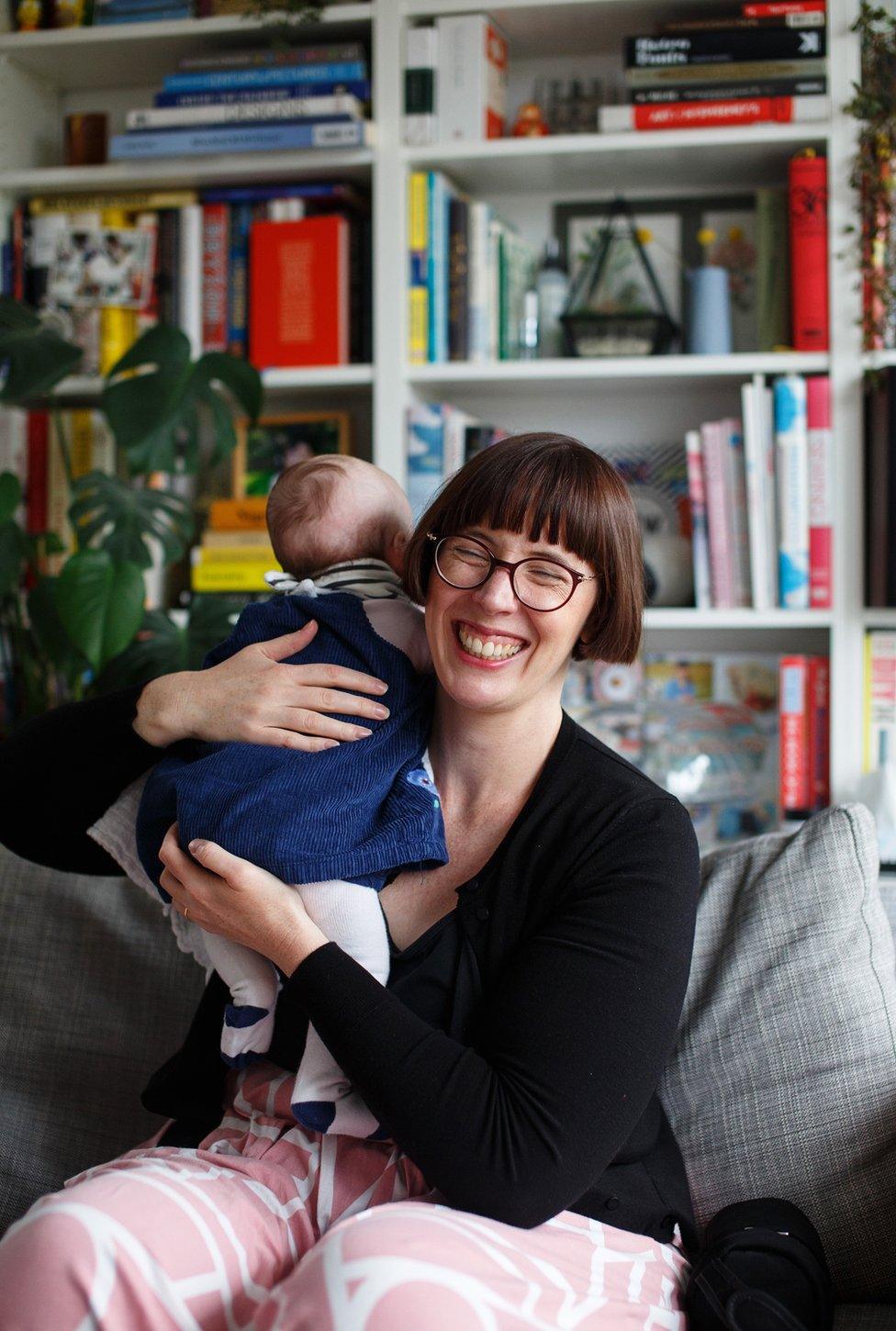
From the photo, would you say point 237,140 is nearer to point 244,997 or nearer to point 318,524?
point 318,524

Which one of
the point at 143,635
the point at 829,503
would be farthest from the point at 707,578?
the point at 143,635

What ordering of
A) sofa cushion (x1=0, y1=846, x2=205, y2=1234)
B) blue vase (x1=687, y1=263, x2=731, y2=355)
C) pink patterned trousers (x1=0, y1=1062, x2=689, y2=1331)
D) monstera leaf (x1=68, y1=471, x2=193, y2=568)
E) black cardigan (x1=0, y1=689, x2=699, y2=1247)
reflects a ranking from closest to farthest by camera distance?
pink patterned trousers (x1=0, y1=1062, x2=689, y2=1331) → black cardigan (x1=0, y1=689, x2=699, y2=1247) → sofa cushion (x1=0, y1=846, x2=205, y2=1234) → monstera leaf (x1=68, y1=471, x2=193, y2=568) → blue vase (x1=687, y1=263, x2=731, y2=355)

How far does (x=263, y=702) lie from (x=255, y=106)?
1622mm

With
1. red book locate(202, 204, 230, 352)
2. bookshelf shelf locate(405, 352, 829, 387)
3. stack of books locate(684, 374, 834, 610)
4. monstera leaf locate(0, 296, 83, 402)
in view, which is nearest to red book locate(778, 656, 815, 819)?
stack of books locate(684, 374, 834, 610)

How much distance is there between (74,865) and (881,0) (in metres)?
2.11

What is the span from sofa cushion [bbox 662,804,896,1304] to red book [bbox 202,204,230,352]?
5.52ft

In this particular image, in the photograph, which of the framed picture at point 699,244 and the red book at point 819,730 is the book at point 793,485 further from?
the framed picture at point 699,244

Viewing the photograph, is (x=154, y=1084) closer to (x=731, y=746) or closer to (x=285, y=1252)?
(x=285, y=1252)

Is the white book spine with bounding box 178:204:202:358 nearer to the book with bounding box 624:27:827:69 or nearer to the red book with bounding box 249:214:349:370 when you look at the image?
the red book with bounding box 249:214:349:370

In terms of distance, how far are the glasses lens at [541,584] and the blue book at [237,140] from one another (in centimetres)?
151

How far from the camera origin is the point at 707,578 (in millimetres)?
2527

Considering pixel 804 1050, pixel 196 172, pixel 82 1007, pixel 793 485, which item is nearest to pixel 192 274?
pixel 196 172

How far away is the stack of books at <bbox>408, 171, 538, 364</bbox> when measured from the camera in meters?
2.57

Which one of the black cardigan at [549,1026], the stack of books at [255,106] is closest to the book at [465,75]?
the stack of books at [255,106]
